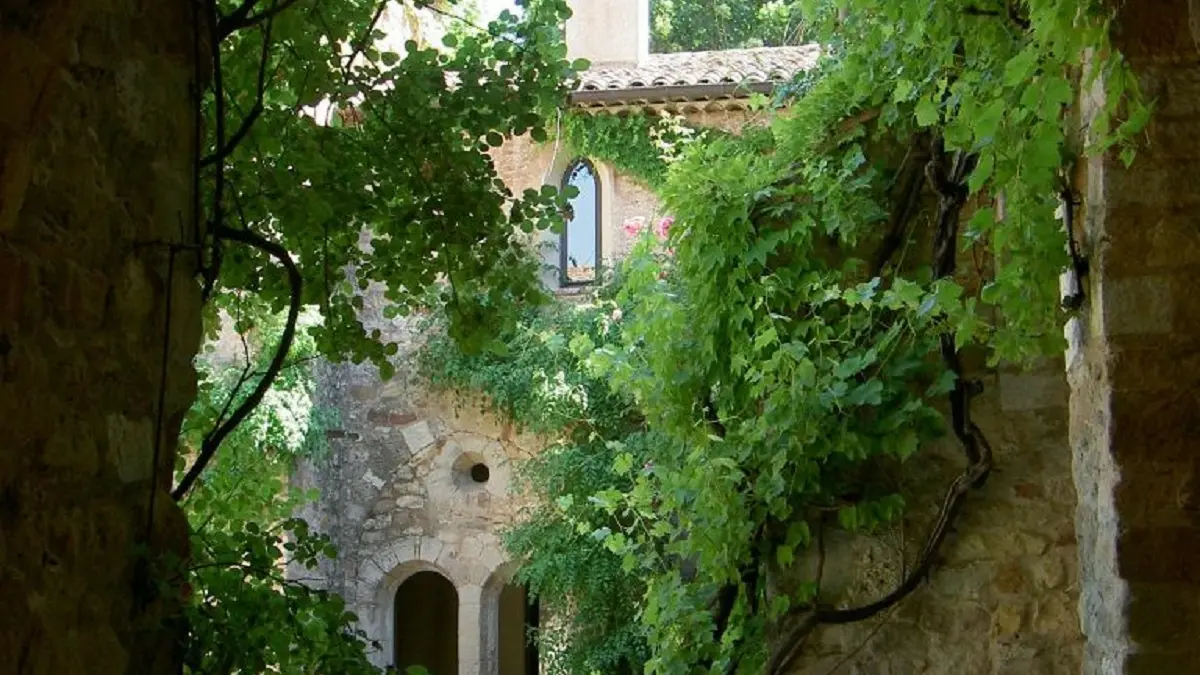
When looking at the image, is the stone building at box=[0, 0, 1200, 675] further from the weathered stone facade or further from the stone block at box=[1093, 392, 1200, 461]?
the weathered stone facade

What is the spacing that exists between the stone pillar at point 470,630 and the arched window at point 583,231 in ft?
7.54

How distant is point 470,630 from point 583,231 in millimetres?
2896

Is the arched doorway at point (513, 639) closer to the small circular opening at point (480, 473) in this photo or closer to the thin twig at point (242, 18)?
the small circular opening at point (480, 473)

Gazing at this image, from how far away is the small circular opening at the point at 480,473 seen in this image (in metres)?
8.70

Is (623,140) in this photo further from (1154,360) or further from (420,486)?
(1154,360)

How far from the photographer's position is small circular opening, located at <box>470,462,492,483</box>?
28.5 feet

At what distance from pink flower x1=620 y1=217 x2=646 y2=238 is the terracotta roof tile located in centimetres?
87

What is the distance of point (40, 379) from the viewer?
1650mm

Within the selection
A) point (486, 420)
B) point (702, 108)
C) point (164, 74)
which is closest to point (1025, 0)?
point (164, 74)

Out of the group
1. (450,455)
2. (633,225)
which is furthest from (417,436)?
(633,225)

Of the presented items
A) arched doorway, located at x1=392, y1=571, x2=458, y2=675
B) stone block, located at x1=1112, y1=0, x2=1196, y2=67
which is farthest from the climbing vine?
stone block, located at x1=1112, y1=0, x2=1196, y2=67

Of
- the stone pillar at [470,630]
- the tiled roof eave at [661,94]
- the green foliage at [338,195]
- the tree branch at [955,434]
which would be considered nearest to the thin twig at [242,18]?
the green foliage at [338,195]

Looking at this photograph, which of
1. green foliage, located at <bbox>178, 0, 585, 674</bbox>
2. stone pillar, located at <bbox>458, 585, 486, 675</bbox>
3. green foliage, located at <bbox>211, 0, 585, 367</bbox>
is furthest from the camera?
stone pillar, located at <bbox>458, 585, 486, 675</bbox>

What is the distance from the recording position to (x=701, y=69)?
27.2 ft
